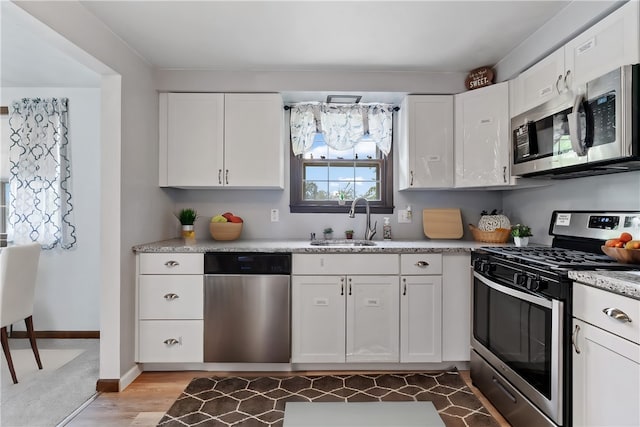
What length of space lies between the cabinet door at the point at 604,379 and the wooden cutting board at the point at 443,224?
5.58 ft

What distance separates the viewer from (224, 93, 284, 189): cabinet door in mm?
2951

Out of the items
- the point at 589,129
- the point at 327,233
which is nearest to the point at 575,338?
the point at 589,129

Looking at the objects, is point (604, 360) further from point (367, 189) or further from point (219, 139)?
point (219, 139)

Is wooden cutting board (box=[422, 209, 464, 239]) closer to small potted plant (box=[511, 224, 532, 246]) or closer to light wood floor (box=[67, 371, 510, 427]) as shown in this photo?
small potted plant (box=[511, 224, 532, 246])

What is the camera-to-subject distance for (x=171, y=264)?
259 centimetres

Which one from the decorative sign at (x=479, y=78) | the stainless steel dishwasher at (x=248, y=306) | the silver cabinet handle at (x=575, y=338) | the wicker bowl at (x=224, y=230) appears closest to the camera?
the silver cabinet handle at (x=575, y=338)

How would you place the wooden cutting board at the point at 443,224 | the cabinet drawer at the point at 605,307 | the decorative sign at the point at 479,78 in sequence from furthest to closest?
the wooden cutting board at the point at 443,224
the decorative sign at the point at 479,78
the cabinet drawer at the point at 605,307

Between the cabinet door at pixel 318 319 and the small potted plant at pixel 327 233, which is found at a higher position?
the small potted plant at pixel 327 233

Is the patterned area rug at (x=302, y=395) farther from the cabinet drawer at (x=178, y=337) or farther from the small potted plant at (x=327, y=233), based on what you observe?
the small potted plant at (x=327, y=233)

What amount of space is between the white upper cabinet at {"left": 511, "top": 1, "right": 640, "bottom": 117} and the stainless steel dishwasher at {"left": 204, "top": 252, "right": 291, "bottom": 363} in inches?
78.5

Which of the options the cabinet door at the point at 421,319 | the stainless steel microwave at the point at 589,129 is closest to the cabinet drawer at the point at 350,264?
the cabinet door at the point at 421,319

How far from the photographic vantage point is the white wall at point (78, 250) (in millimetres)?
3314

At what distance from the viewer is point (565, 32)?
2.05m

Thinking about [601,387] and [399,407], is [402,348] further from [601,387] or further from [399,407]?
[601,387]
